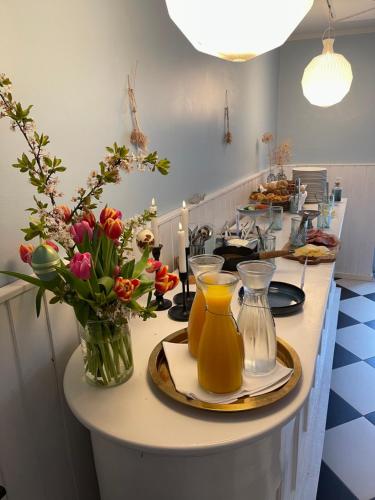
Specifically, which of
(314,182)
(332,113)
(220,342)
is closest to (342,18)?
(332,113)

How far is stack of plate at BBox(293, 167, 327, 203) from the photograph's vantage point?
2.90 metres

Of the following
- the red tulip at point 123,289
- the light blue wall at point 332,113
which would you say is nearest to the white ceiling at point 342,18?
the light blue wall at point 332,113

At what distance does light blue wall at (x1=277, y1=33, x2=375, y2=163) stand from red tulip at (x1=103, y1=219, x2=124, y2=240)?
3179mm

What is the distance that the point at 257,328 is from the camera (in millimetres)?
854

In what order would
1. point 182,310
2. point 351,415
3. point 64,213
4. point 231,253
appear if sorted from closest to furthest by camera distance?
point 64,213 → point 182,310 → point 231,253 → point 351,415

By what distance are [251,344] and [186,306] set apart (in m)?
0.36

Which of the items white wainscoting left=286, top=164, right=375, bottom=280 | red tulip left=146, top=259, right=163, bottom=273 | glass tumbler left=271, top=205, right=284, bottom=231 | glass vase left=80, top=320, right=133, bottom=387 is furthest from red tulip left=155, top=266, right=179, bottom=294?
white wainscoting left=286, top=164, right=375, bottom=280

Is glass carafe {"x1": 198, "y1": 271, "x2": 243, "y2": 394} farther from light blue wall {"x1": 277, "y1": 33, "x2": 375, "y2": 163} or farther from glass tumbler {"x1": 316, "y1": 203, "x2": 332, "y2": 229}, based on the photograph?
light blue wall {"x1": 277, "y1": 33, "x2": 375, "y2": 163}

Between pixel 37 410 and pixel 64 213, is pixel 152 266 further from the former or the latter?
pixel 37 410

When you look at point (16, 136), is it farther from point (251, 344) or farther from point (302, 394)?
point (302, 394)

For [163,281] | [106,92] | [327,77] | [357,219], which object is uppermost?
[327,77]

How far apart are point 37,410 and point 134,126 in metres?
0.97

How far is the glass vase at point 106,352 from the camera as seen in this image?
79 cm

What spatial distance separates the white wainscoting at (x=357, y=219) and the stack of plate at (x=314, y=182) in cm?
65
